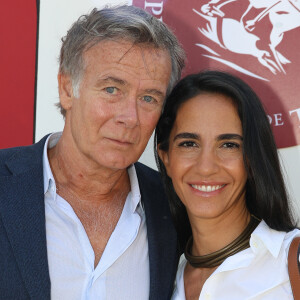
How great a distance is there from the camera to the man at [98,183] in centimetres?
215

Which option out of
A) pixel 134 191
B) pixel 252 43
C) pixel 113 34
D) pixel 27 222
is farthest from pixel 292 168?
pixel 27 222

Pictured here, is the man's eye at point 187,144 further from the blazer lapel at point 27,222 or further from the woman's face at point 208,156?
the blazer lapel at point 27,222

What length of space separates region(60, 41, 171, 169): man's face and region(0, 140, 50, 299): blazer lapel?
0.27 metres

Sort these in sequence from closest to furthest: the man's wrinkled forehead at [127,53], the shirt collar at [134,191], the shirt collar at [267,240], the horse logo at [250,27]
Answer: the shirt collar at [267,240] < the man's wrinkled forehead at [127,53] < the shirt collar at [134,191] < the horse logo at [250,27]

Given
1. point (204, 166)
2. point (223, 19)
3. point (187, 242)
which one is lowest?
point (187, 242)

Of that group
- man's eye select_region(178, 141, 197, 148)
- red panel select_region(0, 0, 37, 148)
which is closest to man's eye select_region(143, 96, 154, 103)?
man's eye select_region(178, 141, 197, 148)

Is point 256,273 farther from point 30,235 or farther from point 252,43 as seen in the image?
point 252,43

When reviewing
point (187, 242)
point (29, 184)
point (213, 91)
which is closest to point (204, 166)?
point (213, 91)

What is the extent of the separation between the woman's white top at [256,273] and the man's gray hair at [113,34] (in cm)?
79

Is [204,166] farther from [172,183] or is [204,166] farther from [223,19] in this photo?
[223,19]

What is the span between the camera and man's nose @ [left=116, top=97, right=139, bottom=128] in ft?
7.68

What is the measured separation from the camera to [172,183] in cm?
265

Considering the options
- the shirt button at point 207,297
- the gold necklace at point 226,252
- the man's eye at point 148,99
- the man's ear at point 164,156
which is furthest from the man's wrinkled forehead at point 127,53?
the shirt button at point 207,297

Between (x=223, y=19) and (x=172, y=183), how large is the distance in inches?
38.6
